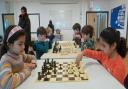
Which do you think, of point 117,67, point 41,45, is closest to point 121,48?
point 117,67

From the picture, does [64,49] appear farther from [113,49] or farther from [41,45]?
[113,49]

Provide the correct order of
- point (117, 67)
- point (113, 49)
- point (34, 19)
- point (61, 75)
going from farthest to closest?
point (34, 19)
point (113, 49)
point (117, 67)
point (61, 75)

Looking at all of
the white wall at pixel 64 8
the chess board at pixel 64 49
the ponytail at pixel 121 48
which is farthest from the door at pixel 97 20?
the ponytail at pixel 121 48

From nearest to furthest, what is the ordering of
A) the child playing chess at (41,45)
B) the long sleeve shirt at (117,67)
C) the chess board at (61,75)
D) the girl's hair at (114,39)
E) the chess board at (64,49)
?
1. the chess board at (61,75)
2. the long sleeve shirt at (117,67)
3. the girl's hair at (114,39)
4. the chess board at (64,49)
5. the child playing chess at (41,45)

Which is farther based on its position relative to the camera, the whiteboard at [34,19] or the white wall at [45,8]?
the whiteboard at [34,19]

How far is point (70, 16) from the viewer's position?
28.5 feet

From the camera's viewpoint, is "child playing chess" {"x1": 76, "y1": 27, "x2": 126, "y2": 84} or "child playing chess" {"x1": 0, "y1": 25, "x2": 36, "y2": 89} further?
"child playing chess" {"x1": 76, "y1": 27, "x2": 126, "y2": 84}

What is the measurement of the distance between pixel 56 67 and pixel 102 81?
575 millimetres

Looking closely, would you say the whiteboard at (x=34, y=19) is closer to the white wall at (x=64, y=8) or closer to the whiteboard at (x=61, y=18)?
the white wall at (x=64, y=8)

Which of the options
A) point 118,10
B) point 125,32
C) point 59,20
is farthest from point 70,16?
point 125,32

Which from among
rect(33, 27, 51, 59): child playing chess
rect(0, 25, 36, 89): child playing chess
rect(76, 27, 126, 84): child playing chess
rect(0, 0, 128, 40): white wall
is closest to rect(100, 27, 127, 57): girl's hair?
rect(76, 27, 126, 84): child playing chess

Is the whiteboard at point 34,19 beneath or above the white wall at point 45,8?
beneath

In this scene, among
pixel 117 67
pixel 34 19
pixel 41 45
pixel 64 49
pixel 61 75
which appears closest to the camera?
pixel 61 75

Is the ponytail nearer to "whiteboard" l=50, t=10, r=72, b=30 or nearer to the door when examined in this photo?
the door
